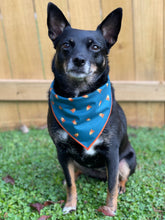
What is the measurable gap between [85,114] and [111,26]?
3.02 feet

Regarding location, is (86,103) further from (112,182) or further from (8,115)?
(8,115)

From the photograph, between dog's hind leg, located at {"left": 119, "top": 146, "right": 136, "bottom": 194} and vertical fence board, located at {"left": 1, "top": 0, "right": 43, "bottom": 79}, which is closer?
dog's hind leg, located at {"left": 119, "top": 146, "right": 136, "bottom": 194}

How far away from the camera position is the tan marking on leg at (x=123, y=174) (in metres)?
2.75

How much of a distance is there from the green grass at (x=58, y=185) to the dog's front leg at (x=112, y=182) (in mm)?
74

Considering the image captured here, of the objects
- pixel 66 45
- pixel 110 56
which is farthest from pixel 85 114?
pixel 110 56

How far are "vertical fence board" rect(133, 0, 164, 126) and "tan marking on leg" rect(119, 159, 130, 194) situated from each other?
1.68 m

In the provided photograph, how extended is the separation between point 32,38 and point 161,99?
92.2 inches

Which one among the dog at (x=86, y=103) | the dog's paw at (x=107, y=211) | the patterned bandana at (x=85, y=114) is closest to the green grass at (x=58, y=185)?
the dog's paw at (x=107, y=211)

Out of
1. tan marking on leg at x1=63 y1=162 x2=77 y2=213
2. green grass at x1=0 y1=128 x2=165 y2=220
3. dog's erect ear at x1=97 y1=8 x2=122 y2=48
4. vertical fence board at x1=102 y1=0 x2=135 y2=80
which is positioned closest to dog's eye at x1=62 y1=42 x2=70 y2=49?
dog's erect ear at x1=97 y1=8 x2=122 y2=48

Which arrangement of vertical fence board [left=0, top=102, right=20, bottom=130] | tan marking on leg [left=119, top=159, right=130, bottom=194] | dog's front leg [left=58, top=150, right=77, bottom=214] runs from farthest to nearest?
1. vertical fence board [left=0, top=102, right=20, bottom=130]
2. tan marking on leg [left=119, top=159, right=130, bottom=194]
3. dog's front leg [left=58, top=150, right=77, bottom=214]

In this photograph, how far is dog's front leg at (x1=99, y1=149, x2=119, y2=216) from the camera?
7.90 ft

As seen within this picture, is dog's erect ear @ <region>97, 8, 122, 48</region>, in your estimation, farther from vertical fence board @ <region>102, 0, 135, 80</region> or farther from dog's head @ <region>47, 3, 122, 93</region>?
vertical fence board @ <region>102, 0, 135, 80</region>

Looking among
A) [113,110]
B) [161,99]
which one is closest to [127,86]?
[161,99]

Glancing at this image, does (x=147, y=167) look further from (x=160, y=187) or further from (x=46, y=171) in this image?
(x=46, y=171)
